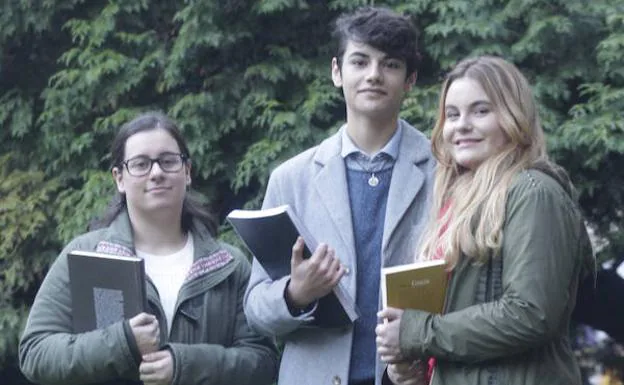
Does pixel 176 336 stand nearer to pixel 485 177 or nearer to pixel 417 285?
pixel 417 285

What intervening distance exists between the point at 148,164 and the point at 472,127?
1.16 meters

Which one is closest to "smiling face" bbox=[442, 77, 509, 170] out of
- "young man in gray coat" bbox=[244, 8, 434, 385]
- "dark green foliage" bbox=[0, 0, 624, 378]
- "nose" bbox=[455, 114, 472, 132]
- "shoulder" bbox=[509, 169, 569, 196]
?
"nose" bbox=[455, 114, 472, 132]

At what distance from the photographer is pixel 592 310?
4.08 m

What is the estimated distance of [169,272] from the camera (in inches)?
167

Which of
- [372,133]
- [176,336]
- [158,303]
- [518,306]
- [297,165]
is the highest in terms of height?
[372,133]

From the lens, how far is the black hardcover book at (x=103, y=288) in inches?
156

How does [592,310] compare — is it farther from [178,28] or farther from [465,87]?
[178,28]

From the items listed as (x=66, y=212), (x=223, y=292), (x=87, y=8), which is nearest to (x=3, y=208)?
(x=66, y=212)

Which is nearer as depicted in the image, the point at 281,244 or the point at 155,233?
the point at 281,244

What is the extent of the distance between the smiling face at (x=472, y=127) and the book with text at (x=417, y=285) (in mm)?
338

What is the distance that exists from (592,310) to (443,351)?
2.64ft

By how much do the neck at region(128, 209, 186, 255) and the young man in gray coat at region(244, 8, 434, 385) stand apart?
336 mm

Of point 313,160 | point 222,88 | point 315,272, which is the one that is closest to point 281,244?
point 315,272

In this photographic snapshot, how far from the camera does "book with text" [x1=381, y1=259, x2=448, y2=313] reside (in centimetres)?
351
